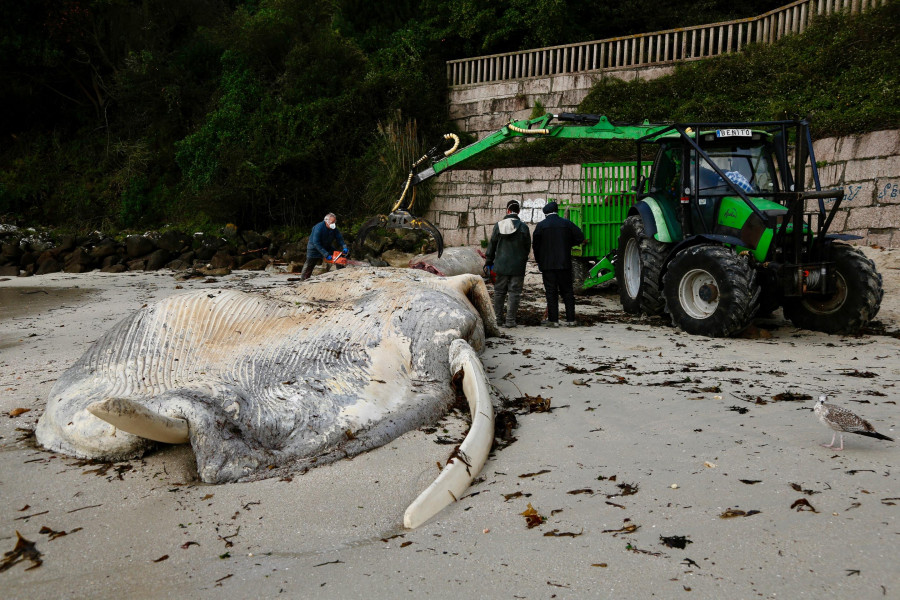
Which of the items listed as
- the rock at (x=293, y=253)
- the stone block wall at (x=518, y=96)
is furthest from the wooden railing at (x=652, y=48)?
the rock at (x=293, y=253)

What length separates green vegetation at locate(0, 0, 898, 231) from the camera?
16.4m

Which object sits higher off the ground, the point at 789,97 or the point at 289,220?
the point at 789,97

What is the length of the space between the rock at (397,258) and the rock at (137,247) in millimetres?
6376

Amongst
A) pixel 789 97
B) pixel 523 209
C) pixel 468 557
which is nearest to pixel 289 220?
pixel 523 209

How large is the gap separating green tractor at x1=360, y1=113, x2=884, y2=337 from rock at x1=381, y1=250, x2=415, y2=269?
251 inches

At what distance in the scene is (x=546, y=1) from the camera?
797 inches

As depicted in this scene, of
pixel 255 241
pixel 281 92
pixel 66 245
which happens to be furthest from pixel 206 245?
pixel 281 92

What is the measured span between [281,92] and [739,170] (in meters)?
17.0

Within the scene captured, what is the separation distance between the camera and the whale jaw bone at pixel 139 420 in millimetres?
3244

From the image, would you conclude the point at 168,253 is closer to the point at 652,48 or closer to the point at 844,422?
the point at 652,48

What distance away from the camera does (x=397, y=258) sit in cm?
1594

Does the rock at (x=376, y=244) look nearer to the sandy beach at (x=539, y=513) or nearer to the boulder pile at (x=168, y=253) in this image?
the boulder pile at (x=168, y=253)

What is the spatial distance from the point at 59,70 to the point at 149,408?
27301 mm

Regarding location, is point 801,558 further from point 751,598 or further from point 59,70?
point 59,70
